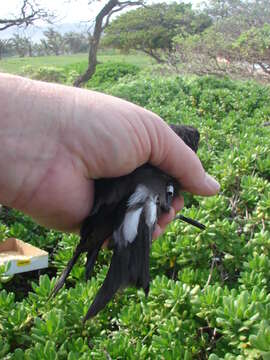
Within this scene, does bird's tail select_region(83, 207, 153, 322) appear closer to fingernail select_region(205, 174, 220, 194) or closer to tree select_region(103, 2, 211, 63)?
fingernail select_region(205, 174, 220, 194)

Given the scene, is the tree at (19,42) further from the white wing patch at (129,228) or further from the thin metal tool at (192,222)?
the white wing patch at (129,228)

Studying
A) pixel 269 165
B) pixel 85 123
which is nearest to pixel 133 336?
pixel 85 123

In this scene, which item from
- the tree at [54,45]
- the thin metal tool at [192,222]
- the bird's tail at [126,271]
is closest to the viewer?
the bird's tail at [126,271]

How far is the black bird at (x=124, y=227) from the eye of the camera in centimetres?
150

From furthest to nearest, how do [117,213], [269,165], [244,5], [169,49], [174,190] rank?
[169,49], [244,5], [269,165], [174,190], [117,213]

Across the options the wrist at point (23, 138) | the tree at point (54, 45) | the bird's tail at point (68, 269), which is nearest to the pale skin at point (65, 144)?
the wrist at point (23, 138)

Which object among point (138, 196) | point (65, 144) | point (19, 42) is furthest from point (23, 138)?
point (19, 42)

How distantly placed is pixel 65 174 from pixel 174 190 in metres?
0.54

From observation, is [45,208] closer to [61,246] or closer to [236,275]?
[61,246]

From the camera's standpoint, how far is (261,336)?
1.28m

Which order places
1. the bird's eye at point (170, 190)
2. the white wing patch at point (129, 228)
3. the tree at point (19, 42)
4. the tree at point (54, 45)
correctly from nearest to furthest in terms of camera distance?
the white wing patch at point (129, 228) < the bird's eye at point (170, 190) < the tree at point (19, 42) < the tree at point (54, 45)

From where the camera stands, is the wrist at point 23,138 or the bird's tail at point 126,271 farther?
the wrist at point 23,138

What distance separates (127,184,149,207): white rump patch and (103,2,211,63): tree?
68.9 ft

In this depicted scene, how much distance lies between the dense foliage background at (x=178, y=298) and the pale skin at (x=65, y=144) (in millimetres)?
309
